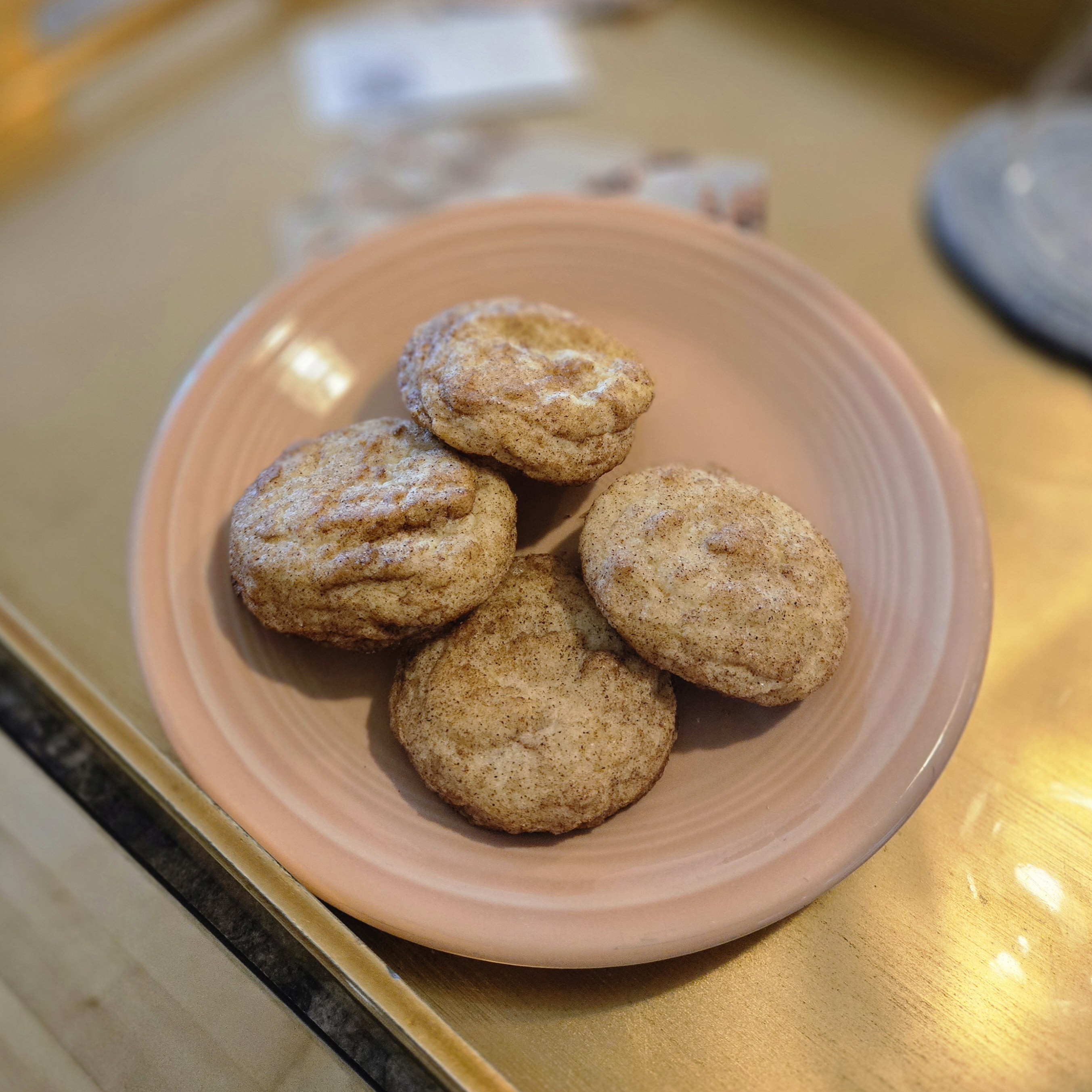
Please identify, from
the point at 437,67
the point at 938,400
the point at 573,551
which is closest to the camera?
the point at 573,551

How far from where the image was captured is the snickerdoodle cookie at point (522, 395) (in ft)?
3.07

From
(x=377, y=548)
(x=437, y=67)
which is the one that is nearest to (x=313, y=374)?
(x=377, y=548)

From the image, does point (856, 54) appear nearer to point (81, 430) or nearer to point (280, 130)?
point (280, 130)

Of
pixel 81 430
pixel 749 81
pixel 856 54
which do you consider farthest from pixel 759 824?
pixel 856 54

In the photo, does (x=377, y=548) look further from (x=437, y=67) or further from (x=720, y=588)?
(x=437, y=67)

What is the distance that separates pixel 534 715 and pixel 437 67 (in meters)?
1.79

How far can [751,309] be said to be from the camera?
1.20m

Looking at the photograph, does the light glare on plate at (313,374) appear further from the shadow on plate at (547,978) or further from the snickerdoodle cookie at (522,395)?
the shadow on plate at (547,978)

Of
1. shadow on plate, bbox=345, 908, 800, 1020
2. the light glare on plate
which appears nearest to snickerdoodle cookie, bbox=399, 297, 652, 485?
the light glare on plate

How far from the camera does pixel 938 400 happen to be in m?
1.24

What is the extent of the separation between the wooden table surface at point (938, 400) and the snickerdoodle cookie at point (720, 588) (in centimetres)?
31

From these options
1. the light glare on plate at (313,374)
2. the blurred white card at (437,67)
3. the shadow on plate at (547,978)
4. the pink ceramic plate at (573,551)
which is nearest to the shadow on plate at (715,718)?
the pink ceramic plate at (573,551)

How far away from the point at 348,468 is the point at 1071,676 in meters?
1.03

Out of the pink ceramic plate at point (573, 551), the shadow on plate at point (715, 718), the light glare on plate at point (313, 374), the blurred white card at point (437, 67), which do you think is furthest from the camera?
the blurred white card at point (437, 67)
